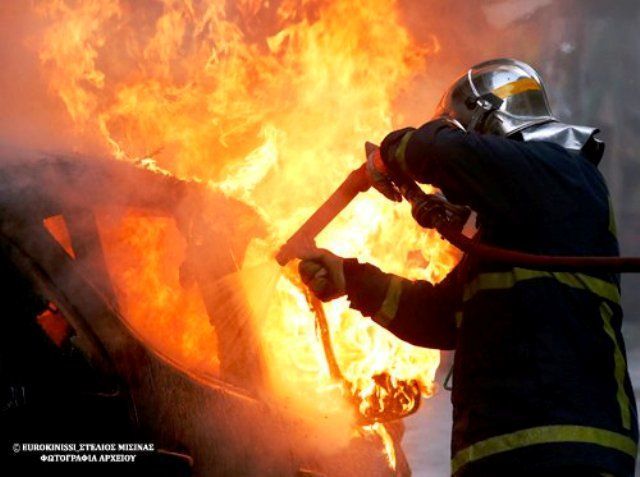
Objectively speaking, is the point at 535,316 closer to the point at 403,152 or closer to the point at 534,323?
the point at 534,323

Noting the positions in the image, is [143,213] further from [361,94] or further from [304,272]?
[361,94]

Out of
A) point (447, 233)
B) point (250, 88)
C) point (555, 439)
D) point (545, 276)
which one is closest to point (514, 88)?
point (447, 233)

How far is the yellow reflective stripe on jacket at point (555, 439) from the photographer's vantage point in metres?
2.00

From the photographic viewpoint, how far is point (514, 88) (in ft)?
8.62

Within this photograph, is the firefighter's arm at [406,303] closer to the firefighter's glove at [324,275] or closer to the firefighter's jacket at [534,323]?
the firefighter's glove at [324,275]

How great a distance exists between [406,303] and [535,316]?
2.32 ft

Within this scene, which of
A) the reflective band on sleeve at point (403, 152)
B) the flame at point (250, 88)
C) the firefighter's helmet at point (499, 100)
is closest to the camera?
the reflective band on sleeve at point (403, 152)

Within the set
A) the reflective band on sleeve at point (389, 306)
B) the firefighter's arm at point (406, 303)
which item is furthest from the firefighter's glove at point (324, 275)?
the reflective band on sleeve at point (389, 306)

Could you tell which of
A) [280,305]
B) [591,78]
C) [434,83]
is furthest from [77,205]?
[591,78]

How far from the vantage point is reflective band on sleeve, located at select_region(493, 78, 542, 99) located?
262 cm

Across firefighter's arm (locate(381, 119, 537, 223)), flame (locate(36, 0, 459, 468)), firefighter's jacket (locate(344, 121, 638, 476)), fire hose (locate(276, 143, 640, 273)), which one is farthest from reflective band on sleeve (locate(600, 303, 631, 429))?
flame (locate(36, 0, 459, 468))

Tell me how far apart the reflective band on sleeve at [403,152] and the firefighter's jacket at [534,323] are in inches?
2.0

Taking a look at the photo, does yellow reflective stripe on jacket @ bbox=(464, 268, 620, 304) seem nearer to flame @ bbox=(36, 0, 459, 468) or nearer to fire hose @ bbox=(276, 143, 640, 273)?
fire hose @ bbox=(276, 143, 640, 273)

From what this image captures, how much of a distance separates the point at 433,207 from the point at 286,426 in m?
1.03
